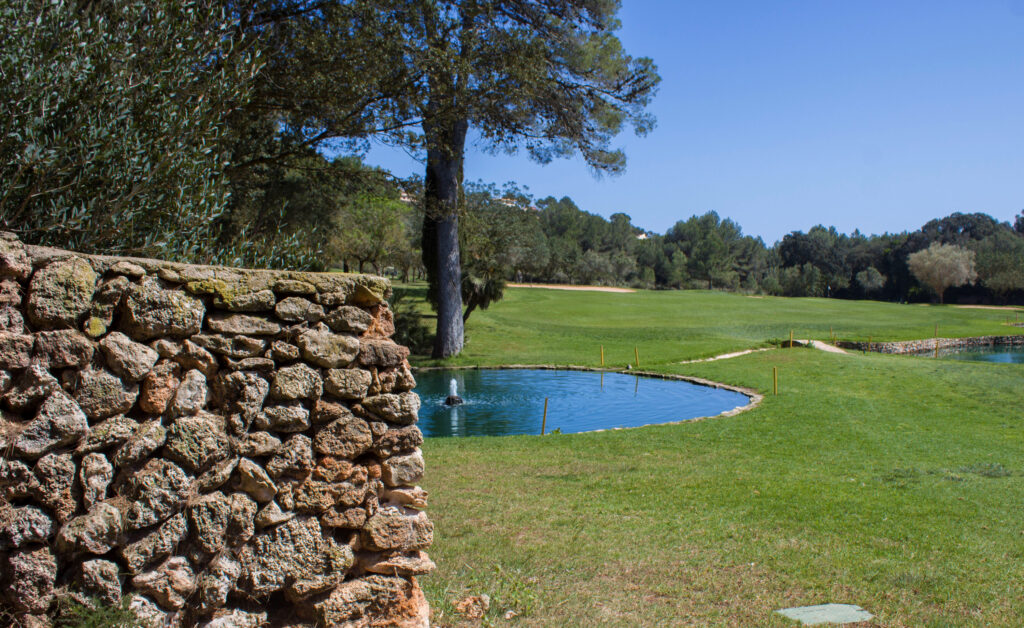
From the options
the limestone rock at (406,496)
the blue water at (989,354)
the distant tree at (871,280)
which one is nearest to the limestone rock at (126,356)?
the limestone rock at (406,496)

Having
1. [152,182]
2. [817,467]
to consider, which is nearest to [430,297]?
[817,467]

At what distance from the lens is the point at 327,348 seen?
429 centimetres

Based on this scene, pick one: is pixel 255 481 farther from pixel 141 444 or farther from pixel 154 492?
pixel 141 444

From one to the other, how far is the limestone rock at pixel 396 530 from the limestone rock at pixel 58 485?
163 centimetres

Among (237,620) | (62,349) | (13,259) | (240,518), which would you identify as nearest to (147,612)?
(237,620)

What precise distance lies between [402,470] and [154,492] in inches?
56.7

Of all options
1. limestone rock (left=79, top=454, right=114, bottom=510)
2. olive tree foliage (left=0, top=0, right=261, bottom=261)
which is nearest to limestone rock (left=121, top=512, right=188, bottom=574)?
limestone rock (left=79, top=454, right=114, bottom=510)

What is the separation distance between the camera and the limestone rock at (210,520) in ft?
12.5

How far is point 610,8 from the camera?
22672 mm

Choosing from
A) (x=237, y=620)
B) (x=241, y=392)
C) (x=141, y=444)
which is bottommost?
(x=237, y=620)

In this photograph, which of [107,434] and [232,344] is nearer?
[107,434]

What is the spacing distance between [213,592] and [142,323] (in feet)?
4.95

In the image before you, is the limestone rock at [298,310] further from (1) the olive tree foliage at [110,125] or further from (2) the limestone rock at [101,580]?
(1) the olive tree foliage at [110,125]

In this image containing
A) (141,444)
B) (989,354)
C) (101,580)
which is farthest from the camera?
(989,354)
